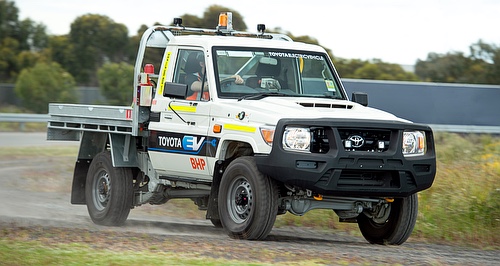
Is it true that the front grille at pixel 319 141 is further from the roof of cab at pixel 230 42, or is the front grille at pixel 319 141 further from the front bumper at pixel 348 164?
the roof of cab at pixel 230 42

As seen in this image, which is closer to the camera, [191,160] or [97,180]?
[191,160]

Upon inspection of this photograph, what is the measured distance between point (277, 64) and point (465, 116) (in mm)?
16840

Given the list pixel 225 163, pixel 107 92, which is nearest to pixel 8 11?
pixel 107 92

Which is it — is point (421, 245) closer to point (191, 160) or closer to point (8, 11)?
point (191, 160)

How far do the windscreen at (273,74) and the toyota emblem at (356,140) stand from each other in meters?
1.47

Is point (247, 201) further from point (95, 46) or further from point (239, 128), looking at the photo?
point (95, 46)

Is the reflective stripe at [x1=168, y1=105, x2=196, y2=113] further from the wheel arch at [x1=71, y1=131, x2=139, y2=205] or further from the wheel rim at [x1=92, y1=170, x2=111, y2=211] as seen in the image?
the wheel rim at [x1=92, y1=170, x2=111, y2=211]

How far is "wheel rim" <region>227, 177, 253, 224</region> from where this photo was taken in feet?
33.1

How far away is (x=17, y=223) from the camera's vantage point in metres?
11.3

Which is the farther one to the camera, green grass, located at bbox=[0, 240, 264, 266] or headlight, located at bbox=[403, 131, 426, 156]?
headlight, located at bbox=[403, 131, 426, 156]

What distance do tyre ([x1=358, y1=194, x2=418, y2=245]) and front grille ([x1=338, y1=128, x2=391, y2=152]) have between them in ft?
3.26

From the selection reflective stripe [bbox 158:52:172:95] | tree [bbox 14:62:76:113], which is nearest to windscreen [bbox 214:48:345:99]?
reflective stripe [bbox 158:52:172:95]

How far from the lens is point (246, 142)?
10188mm

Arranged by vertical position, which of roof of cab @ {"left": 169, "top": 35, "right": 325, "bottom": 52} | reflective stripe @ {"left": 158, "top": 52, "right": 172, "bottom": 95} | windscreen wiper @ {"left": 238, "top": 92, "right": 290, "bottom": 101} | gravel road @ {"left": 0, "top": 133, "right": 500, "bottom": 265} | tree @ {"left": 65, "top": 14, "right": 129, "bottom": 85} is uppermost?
tree @ {"left": 65, "top": 14, "right": 129, "bottom": 85}
